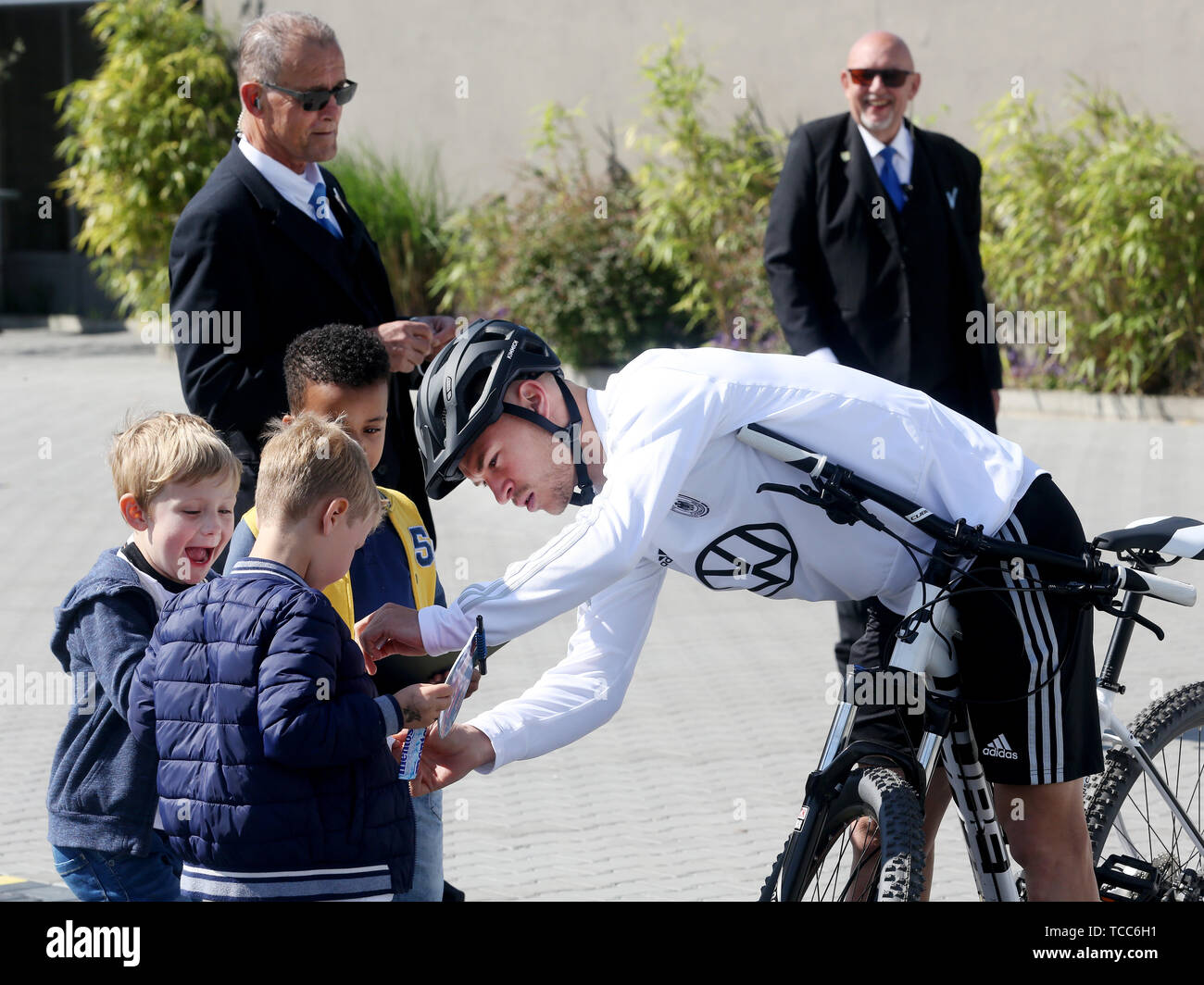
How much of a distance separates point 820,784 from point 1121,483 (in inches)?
282

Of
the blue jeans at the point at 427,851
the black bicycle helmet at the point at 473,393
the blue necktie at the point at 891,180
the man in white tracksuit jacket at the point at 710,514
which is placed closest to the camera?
the man in white tracksuit jacket at the point at 710,514

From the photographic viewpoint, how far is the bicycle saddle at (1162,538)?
3328 millimetres

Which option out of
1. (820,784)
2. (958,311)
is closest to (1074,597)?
(820,784)

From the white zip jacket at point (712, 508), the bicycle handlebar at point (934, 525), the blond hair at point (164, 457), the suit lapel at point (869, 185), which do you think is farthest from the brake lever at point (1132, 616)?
the suit lapel at point (869, 185)

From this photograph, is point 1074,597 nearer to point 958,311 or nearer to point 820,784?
point 820,784

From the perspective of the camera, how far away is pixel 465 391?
2.94 meters

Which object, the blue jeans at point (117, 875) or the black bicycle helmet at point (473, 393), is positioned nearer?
the black bicycle helmet at point (473, 393)

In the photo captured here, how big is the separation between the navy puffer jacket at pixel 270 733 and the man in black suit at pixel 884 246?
3.10 meters

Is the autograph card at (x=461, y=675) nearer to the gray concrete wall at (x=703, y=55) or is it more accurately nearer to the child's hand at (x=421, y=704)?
the child's hand at (x=421, y=704)

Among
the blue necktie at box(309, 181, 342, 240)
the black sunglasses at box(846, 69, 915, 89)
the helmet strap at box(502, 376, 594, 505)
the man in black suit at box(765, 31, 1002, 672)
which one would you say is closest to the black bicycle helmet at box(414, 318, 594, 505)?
the helmet strap at box(502, 376, 594, 505)

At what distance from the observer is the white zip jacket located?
2793 millimetres

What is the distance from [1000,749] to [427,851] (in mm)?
1324

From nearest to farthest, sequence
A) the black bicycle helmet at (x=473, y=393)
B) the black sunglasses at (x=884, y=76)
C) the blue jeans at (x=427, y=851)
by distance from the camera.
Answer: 1. the black bicycle helmet at (x=473, y=393)
2. the blue jeans at (x=427, y=851)
3. the black sunglasses at (x=884, y=76)

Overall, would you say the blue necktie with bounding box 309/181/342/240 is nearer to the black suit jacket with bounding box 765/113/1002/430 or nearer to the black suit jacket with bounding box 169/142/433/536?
the black suit jacket with bounding box 169/142/433/536
